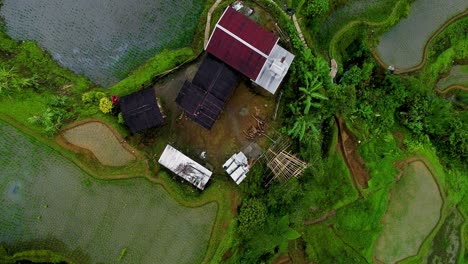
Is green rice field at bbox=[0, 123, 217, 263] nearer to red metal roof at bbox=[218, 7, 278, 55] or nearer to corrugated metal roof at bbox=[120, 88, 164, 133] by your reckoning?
corrugated metal roof at bbox=[120, 88, 164, 133]

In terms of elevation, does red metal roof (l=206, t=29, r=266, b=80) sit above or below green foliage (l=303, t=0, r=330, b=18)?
below

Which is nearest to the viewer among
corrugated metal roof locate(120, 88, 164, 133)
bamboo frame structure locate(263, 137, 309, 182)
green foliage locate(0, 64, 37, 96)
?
corrugated metal roof locate(120, 88, 164, 133)

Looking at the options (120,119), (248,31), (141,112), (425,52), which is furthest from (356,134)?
(120,119)

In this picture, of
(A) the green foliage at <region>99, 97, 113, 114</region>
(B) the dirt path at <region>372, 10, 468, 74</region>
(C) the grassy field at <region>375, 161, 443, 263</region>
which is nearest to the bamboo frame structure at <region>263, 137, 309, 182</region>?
(C) the grassy field at <region>375, 161, 443, 263</region>

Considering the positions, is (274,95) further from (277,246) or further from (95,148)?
(95,148)

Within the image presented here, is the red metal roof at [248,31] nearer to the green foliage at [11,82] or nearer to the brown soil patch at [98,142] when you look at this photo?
the brown soil patch at [98,142]

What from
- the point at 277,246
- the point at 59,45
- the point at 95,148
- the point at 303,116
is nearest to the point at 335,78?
the point at 303,116
